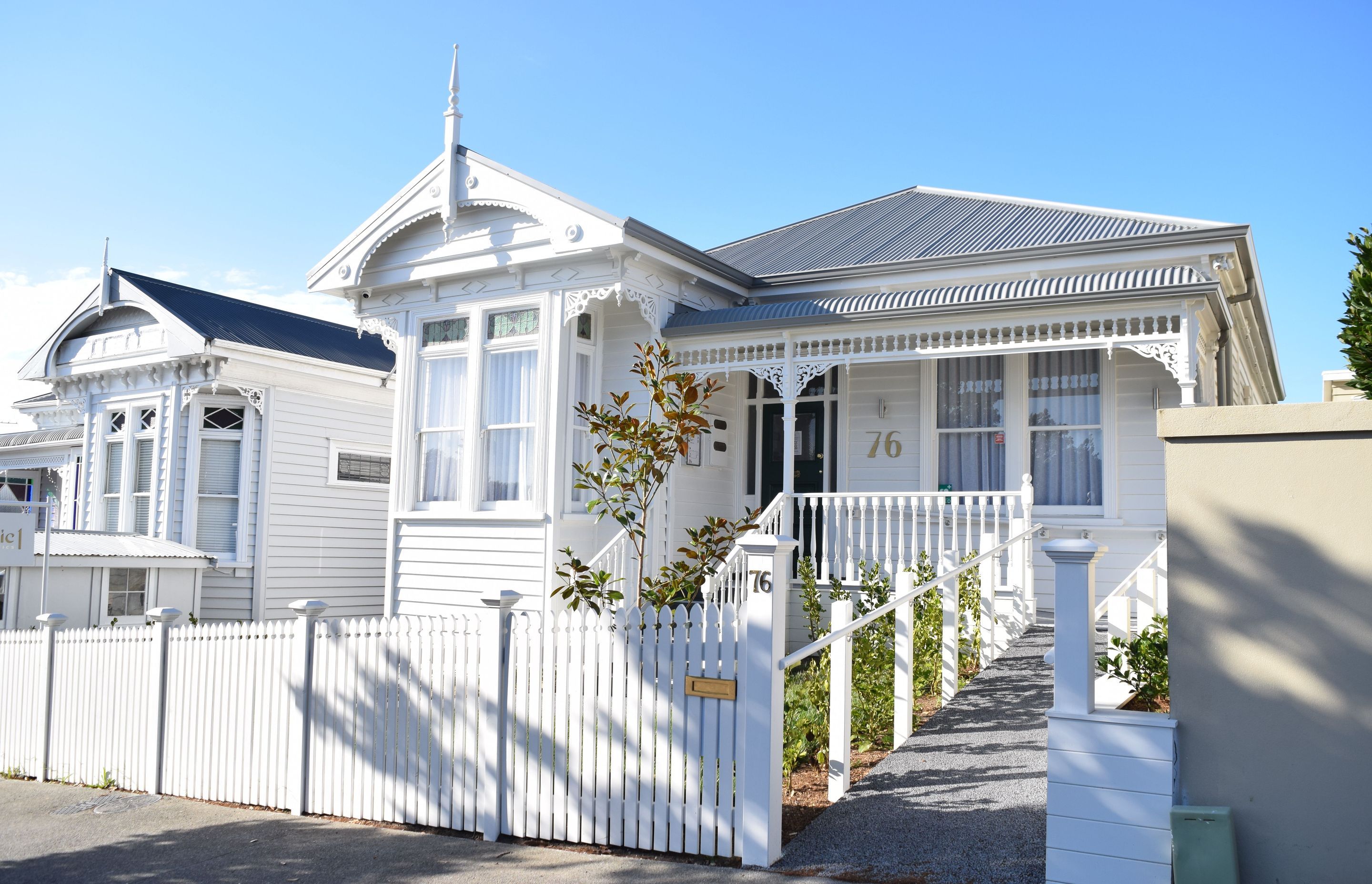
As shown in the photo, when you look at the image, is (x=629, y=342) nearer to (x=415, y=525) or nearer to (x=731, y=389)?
(x=731, y=389)

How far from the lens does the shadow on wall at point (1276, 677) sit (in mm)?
3842

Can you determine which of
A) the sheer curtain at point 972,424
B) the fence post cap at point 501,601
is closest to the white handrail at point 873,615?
the fence post cap at point 501,601

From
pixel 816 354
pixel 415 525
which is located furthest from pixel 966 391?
pixel 415 525

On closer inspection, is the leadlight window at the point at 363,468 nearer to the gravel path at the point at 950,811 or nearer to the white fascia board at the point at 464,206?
the white fascia board at the point at 464,206

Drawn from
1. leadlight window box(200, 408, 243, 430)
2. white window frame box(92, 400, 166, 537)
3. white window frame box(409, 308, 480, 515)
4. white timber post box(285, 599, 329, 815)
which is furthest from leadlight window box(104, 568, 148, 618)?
white timber post box(285, 599, 329, 815)

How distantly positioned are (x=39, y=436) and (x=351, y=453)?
7006mm

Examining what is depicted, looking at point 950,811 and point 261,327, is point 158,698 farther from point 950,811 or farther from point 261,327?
point 261,327

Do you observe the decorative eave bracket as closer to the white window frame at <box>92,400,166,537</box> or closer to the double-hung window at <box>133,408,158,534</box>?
the white window frame at <box>92,400,166,537</box>

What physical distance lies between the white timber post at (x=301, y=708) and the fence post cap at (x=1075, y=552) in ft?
16.0

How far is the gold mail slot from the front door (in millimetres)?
7613

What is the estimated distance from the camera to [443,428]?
40.9 ft

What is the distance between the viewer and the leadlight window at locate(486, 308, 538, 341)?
1191 cm

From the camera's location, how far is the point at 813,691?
7.89 metres

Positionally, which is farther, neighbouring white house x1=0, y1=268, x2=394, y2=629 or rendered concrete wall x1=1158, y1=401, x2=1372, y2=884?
neighbouring white house x1=0, y1=268, x2=394, y2=629
